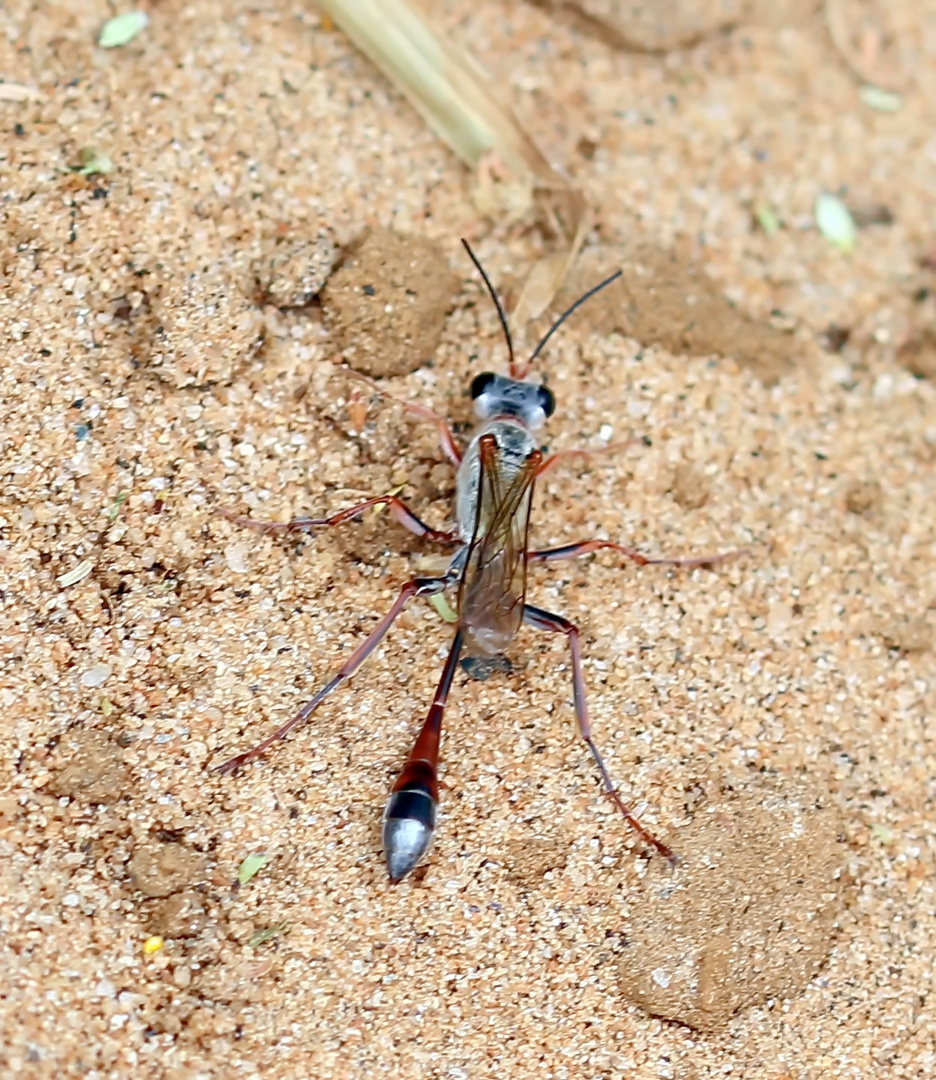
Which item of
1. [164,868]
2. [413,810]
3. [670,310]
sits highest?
[670,310]

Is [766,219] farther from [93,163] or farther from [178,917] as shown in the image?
[178,917]

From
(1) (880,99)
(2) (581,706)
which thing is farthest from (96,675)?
(1) (880,99)

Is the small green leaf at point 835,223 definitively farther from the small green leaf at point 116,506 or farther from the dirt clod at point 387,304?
the small green leaf at point 116,506

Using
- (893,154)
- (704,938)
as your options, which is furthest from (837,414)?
(704,938)

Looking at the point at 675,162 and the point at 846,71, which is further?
the point at 846,71

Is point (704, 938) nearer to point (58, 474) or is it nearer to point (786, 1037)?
point (786, 1037)

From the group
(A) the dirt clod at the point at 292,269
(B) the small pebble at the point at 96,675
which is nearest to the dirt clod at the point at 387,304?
(A) the dirt clod at the point at 292,269

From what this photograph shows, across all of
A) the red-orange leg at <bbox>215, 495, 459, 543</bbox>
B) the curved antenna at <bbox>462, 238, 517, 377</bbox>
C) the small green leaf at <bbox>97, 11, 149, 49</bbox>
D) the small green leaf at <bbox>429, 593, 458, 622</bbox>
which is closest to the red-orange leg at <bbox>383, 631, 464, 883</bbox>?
the small green leaf at <bbox>429, 593, 458, 622</bbox>
